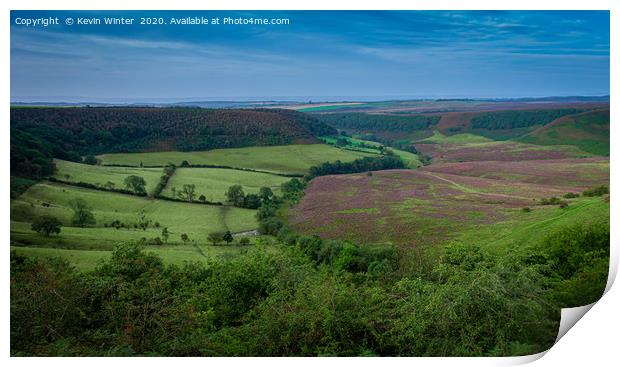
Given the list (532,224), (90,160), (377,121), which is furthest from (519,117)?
(90,160)

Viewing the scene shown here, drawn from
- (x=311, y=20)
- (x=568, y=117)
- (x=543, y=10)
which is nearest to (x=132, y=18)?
(x=311, y=20)

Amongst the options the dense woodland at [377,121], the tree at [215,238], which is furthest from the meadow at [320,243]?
the dense woodland at [377,121]

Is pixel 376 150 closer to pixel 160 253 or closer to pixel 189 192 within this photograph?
pixel 189 192

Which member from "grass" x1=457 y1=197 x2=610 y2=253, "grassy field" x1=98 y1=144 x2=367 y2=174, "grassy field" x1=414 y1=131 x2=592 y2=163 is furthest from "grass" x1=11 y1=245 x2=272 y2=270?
"grassy field" x1=414 y1=131 x2=592 y2=163

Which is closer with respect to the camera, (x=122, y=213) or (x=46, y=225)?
(x=46, y=225)

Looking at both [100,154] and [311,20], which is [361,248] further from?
[100,154]

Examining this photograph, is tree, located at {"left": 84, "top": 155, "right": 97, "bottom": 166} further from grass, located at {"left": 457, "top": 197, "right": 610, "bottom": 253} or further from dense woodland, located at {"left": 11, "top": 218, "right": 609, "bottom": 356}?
grass, located at {"left": 457, "top": 197, "right": 610, "bottom": 253}
